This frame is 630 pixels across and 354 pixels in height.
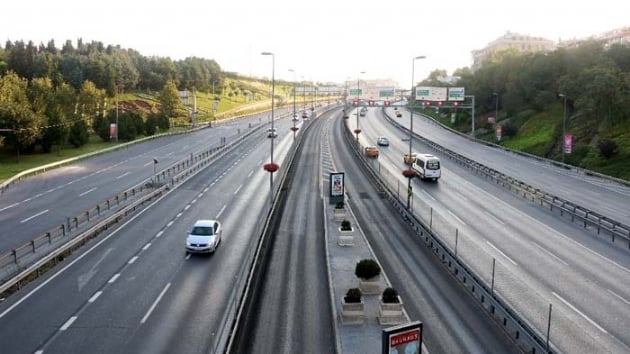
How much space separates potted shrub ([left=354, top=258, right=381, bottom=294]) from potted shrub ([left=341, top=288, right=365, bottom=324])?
127 inches

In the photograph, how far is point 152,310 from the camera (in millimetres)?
24500

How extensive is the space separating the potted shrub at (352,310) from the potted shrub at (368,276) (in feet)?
10.6

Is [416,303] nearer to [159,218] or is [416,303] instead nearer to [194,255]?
[194,255]

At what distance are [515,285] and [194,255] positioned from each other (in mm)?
16781

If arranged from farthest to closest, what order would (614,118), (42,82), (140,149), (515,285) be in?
(42,82) < (140,149) < (614,118) < (515,285)

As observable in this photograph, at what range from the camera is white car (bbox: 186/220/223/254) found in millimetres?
32875

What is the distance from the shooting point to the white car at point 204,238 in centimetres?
3288

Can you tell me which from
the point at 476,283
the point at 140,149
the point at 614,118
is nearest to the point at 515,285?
the point at 476,283

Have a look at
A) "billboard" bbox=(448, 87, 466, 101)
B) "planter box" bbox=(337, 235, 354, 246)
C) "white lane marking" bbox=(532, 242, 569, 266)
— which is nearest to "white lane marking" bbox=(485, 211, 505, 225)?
"white lane marking" bbox=(532, 242, 569, 266)

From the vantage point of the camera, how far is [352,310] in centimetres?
2300

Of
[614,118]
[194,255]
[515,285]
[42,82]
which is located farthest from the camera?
[42,82]

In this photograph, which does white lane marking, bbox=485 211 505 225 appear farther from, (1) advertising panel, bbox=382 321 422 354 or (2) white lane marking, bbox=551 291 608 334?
(1) advertising panel, bbox=382 321 422 354

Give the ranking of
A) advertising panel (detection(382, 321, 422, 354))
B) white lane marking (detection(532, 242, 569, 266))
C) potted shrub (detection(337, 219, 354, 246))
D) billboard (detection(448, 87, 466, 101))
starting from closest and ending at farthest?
advertising panel (detection(382, 321, 422, 354)) < white lane marking (detection(532, 242, 569, 266)) < potted shrub (detection(337, 219, 354, 246)) < billboard (detection(448, 87, 466, 101))

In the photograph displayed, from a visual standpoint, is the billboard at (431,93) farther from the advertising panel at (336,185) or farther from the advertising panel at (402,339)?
the advertising panel at (402,339)
